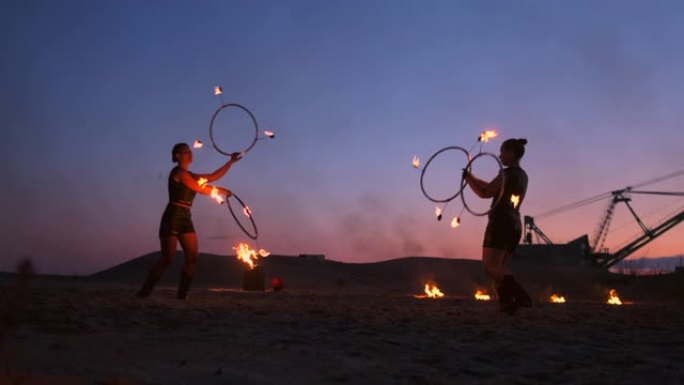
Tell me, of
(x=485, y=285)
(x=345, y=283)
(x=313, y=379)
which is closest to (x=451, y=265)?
(x=485, y=285)

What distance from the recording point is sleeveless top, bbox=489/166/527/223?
31.2 feet

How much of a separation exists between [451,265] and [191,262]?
65.5 feet

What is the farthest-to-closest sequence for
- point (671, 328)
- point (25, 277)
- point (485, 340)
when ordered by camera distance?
point (671, 328) < point (485, 340) < point (25, 277)

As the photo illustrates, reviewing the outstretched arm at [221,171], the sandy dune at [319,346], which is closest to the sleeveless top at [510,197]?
the sandy dune at [319,346]

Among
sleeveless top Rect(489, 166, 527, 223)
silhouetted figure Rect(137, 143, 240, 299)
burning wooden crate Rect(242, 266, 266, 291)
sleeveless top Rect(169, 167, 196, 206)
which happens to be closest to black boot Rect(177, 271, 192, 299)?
silhouetted figure Rect(137, 143, 240, 299)

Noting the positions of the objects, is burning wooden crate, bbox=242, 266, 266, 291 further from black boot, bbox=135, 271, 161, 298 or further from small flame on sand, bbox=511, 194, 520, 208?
small flame on sand, bbox=511, 194, 520, 208

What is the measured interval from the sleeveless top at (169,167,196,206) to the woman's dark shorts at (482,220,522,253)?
460 cm

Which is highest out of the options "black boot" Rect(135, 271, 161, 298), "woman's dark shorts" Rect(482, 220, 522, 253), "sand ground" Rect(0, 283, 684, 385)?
"woman's dark shorts" Rect(482, 220, 522, 253)

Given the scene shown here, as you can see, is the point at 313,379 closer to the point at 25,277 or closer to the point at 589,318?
the point at 25,277

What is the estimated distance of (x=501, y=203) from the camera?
9.59m

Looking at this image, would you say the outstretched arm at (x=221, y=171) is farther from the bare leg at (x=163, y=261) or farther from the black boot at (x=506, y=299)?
the black boot at (x=506, y=299)

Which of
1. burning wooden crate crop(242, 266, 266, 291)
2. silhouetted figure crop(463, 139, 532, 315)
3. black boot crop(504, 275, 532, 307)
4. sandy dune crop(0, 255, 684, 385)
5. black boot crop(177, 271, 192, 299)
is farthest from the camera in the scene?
burning wooden crate crop(242, 266, 266, 291)

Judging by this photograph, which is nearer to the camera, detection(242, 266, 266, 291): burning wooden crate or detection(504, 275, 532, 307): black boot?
detection(504, 275, 532, 307): black boot

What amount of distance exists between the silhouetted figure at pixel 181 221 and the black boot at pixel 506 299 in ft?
15.3
